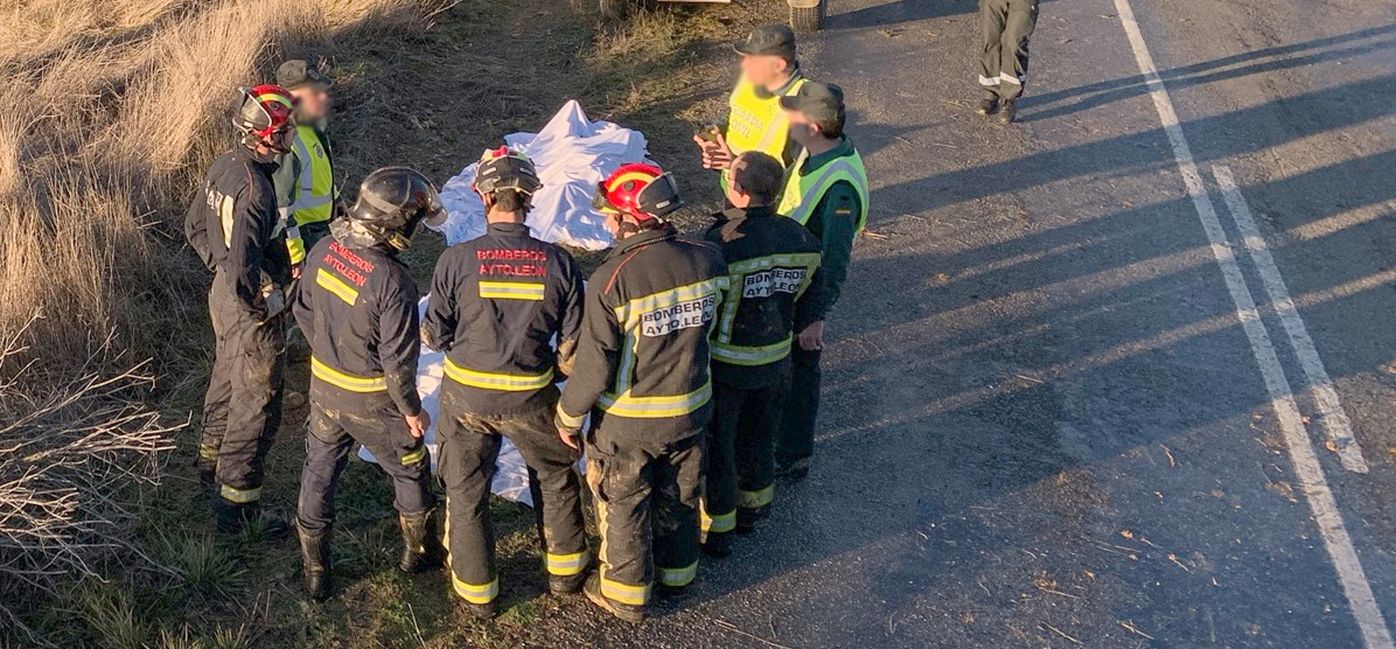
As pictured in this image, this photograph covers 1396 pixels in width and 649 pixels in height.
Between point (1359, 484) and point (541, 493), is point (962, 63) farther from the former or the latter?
point (541, 493)

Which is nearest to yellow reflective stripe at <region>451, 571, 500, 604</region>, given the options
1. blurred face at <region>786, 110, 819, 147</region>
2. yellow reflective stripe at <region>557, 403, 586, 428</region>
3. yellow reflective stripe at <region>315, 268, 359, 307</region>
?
yellow reflective stripe at <region>557, 403, 586, 428</region>

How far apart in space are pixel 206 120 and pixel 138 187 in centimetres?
79

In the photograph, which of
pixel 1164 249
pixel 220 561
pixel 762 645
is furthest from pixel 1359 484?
pixel 220 561

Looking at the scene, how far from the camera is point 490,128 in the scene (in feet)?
30.2

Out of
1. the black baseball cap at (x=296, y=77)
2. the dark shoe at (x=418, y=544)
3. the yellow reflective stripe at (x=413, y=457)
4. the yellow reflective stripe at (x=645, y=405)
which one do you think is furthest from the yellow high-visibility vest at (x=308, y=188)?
the yellow reflective stripe at (x=645, y=405)

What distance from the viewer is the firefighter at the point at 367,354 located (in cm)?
457

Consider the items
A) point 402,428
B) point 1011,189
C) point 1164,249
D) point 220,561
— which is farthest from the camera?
point 1011,189

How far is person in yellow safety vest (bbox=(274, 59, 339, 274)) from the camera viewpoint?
223 inches

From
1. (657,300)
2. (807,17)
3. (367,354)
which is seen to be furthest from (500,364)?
(807,17)

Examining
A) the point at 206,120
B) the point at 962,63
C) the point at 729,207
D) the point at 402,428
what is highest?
the point at 729,207

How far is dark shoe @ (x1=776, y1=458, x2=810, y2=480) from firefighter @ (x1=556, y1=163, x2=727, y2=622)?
0.91 m

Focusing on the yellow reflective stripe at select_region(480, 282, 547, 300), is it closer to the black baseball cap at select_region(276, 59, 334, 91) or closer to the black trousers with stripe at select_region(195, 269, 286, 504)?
the black trousers with stripe at select_region(195, 269, 286, 504)

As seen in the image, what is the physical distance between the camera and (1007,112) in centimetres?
948

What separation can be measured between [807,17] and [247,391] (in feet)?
22.9
